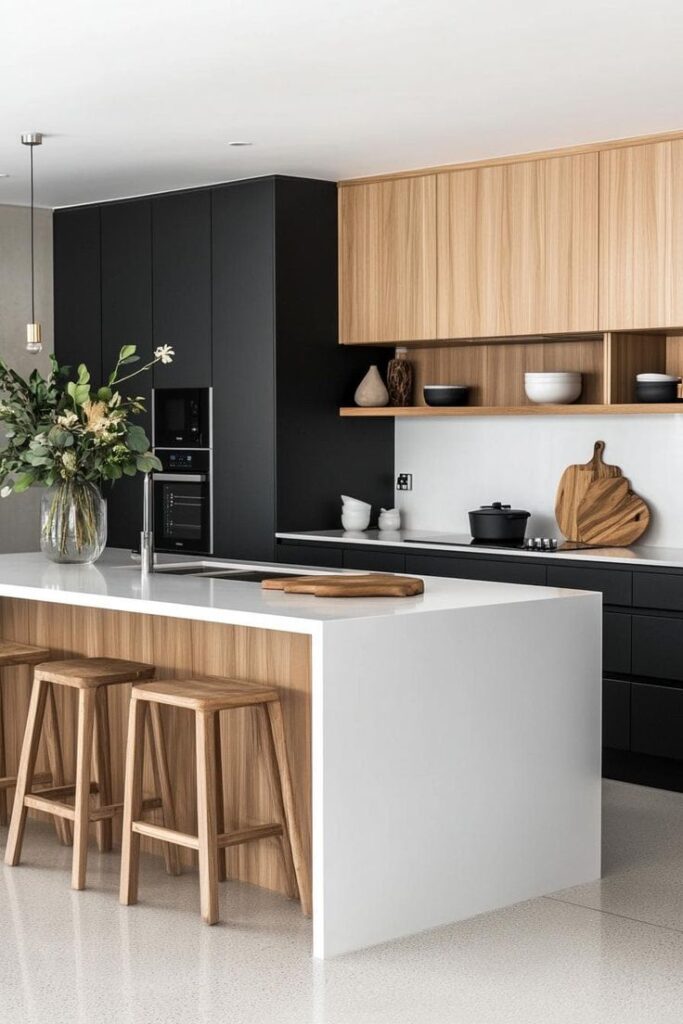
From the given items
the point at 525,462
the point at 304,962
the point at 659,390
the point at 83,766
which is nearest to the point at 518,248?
the point at 659,390

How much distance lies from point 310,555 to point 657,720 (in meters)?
1.87

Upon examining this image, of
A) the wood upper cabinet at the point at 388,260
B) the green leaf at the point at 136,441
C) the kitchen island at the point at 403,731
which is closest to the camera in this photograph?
the kitchen island at the point at 403,731

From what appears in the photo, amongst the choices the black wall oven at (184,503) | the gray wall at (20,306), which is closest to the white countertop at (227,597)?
the black wall oven at (184,503)

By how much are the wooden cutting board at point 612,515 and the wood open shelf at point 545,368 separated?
332 mm

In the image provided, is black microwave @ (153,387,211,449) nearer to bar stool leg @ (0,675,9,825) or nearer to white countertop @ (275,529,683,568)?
white countertop @ (275,529,683,568)

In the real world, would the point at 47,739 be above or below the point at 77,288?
below

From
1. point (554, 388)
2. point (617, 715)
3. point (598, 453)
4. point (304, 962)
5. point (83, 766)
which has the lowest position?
point (304, 962)

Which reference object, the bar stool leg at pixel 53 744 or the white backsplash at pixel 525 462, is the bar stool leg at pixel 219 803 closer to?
the bar stool leg at pixel 53 744

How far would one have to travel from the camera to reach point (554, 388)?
6188mm

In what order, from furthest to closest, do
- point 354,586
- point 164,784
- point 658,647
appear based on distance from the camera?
1. point 658,647
2. point 164,784
3. point 354,586

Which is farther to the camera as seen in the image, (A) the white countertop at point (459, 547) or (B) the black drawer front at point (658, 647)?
(A) the white countertop at point (459, 547)

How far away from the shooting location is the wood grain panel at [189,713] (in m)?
4.07

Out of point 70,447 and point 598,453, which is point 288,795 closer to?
point 70,447

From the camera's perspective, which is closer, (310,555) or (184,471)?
(310,555)
